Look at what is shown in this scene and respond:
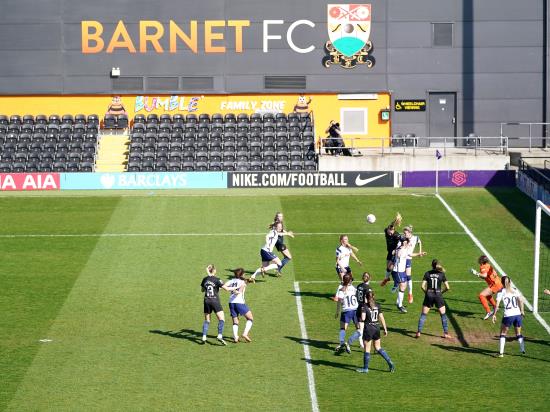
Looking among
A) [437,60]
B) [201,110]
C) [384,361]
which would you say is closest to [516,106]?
[437,60]

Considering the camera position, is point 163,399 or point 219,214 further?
point 219,214

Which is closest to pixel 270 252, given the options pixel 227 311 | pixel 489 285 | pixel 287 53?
pixel 227 311

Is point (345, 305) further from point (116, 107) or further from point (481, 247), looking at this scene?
point (116, 107)

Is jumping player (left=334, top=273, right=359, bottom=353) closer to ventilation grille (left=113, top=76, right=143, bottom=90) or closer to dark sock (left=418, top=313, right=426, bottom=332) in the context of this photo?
dark sock (left=418, top=313, right=426, bottom=332)

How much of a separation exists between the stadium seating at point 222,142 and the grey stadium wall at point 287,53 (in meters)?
2.78

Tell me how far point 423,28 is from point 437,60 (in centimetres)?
186

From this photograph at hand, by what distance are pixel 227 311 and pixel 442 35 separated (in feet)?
102

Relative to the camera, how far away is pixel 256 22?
59.8 meters

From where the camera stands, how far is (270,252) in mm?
36844

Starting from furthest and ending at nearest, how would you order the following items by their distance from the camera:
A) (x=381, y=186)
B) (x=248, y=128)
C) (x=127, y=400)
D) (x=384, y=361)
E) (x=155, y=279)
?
(x=248, y=128), (x=381, y=186), (x=155, y=279), (x=384, y=361), (x=127, y=400)

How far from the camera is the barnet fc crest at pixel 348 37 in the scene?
2349 inches

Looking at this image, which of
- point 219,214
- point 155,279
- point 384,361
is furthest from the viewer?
point 219,214

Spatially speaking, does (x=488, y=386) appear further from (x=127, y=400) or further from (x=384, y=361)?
(x=127, y=400)

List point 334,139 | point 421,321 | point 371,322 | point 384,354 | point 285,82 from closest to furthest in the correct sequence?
point 371,322
point 384,354
point 421,321
point 334,139
point 285,82
